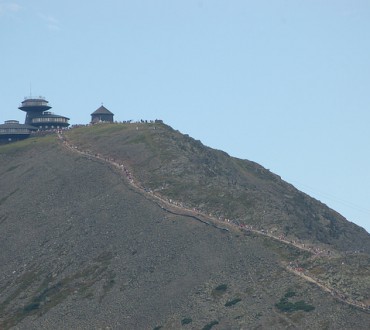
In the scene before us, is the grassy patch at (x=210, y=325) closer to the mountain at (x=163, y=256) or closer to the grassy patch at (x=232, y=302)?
the mountain at (x=163, y=256)

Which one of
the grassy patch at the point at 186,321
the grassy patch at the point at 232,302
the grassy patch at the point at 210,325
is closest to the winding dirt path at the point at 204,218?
the grassy patch at the point at 232,302

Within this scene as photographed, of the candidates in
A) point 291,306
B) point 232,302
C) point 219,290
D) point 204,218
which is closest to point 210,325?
point 232,302

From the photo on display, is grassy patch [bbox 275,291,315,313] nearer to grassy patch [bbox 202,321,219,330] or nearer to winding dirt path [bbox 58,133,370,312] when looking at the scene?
winding dirt path [bbox 58,133,370,312]

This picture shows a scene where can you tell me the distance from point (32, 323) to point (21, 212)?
4241cm

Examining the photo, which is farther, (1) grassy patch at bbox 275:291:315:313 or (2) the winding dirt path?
(2) the winding dirt path

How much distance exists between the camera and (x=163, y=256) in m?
156

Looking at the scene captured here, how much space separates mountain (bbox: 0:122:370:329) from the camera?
449ft

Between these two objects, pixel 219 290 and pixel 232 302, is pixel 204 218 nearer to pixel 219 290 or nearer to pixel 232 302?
pixel 219 290

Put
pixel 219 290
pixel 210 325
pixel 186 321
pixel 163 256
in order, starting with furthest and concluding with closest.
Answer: pixel 163 256 → pixel 219 290 → pixel 186 321 → pixel 210 325

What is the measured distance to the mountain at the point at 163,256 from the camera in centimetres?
13688

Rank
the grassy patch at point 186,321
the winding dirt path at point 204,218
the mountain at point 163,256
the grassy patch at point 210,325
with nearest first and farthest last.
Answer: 1. the grassy patch at point 210,325
2. the winding dirt path at point 204,218
3. the grassy patch at point 186,321
4. the mountain at point 163,256

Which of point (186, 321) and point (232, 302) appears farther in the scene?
point (232, 302)

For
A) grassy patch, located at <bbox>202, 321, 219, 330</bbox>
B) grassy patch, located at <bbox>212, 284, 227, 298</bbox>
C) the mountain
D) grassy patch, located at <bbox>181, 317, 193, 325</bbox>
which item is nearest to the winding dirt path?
the mountain

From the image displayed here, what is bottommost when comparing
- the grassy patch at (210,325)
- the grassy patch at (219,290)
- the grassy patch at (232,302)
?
the grassy patch at (210,325)
